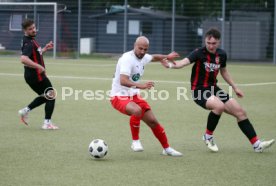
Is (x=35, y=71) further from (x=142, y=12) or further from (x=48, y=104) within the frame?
(x=142, y=12)

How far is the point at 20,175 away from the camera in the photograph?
7.50m

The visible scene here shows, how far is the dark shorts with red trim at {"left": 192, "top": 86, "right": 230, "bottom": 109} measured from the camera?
9577mm

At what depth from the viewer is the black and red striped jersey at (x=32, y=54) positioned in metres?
11.6

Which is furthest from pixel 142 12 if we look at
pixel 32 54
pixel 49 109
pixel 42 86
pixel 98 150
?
pixel 98 150

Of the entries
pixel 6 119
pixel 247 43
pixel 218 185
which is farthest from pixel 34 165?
pixel 247 43

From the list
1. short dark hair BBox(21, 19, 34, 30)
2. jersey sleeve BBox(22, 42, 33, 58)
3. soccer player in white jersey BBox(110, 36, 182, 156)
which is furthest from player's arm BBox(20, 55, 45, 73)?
soccer player in white jersey BBox(110, 36, 182, 156)

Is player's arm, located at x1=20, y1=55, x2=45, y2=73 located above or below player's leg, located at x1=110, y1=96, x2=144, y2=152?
above

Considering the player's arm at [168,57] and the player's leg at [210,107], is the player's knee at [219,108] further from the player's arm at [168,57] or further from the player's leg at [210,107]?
the player's arm at [168,57]

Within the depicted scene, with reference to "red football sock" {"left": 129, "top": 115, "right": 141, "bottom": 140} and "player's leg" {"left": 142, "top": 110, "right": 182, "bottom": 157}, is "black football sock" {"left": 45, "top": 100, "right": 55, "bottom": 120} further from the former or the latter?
"player's leg" {"left": 142, "top": 110, "right": 182, "bottom": 157}

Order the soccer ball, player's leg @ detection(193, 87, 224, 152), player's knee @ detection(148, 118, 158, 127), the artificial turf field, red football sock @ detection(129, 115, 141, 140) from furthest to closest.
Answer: player's leg @ detection(193, 87, 224, 152), red football sock @ detection(129, 115, 141, 140), player's knee @ detection(148, 118, 158, 127), the soccer ball, the artificial turf field

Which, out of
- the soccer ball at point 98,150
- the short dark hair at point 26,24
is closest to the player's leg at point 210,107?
the soccer ball at point 98,150

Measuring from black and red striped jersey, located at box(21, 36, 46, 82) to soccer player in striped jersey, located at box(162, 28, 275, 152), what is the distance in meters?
3.00

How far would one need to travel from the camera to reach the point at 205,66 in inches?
382

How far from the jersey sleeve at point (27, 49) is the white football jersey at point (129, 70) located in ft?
8.70
